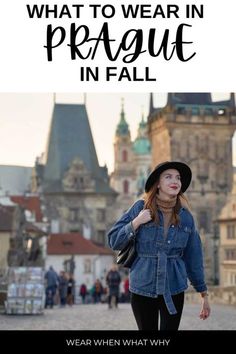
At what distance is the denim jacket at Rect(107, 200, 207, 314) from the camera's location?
3.70m

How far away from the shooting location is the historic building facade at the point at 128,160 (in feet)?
244

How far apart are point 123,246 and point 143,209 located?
0.56 ft

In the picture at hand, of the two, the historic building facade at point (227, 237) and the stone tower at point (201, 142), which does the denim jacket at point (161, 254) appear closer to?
the historic building facade at point (227, 237)

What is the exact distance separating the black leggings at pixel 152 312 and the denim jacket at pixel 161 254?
0.09 feet

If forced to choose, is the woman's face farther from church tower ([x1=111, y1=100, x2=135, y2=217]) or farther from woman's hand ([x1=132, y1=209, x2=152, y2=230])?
church tower ([x1=111, y1=100, x2=135, y2=217])

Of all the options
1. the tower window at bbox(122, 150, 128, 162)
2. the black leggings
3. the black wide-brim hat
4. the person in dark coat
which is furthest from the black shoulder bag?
the tower window at bbox(122, 150, 128, 162)

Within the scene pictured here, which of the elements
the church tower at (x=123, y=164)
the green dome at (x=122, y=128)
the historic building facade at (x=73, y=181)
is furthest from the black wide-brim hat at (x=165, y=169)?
the green dome at (x=122, y=128)

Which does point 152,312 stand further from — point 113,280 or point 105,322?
point 113,280

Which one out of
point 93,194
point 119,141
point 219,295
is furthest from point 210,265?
point 119,141

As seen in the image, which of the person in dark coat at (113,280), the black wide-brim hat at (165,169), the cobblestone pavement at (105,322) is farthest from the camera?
the person in dark coat at (113,280)

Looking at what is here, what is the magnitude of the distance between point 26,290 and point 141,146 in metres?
70.4

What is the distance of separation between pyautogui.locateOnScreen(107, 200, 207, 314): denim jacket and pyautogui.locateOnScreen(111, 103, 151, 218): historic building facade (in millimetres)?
67219
